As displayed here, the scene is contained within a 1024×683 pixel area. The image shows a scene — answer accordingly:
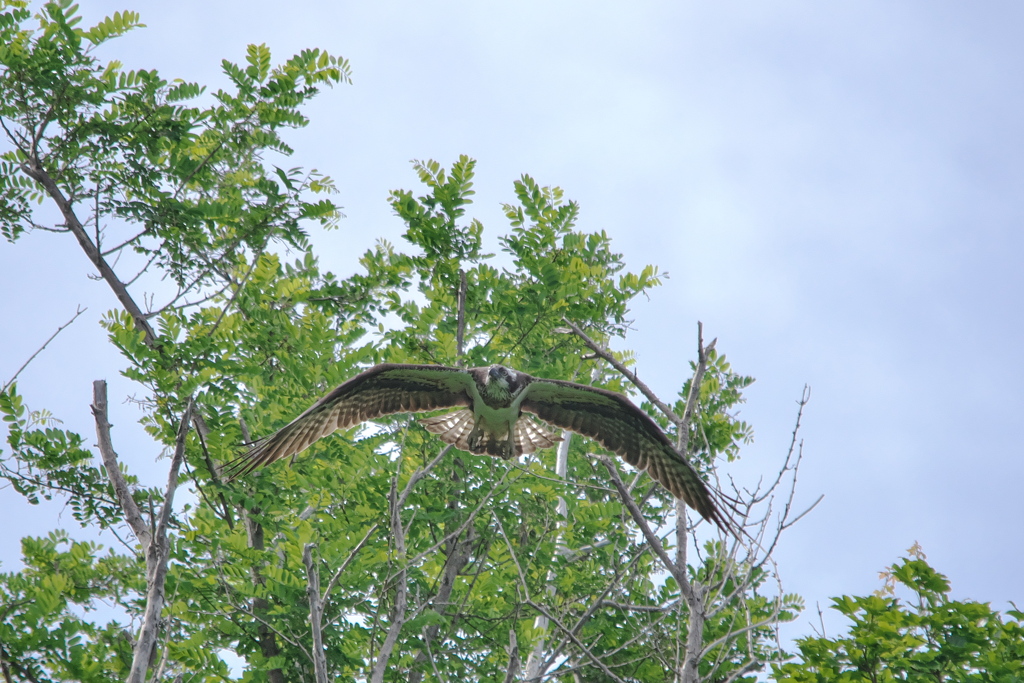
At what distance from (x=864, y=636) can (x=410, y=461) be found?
12.5 feet

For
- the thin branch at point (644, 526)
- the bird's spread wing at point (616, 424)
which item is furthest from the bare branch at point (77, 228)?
the thin branch at point (644, 526)

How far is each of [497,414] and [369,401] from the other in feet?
4.13

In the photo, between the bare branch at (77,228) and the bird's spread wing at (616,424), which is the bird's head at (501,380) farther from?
the bare branch at (77,228)

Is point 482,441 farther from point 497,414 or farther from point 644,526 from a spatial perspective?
point 644,526

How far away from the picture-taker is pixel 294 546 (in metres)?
6.89

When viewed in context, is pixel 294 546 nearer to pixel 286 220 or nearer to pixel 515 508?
pixel 515 508

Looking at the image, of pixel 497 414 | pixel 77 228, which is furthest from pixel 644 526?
pixel 77 228

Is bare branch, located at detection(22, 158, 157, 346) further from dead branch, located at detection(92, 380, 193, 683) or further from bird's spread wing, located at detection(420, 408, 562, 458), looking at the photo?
bird's spread wing, located at detection(420, 408, 562, 458)

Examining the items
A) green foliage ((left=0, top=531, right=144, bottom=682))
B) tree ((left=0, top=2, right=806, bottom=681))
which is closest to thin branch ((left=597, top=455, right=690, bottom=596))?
tree ((left=0, top=2, right=806, bottom=681))

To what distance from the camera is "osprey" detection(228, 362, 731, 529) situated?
7.97 metres

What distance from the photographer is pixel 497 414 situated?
27.3ft

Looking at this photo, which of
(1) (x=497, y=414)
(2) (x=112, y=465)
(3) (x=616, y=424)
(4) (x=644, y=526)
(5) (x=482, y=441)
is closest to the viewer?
(4) (x=644, y=526)

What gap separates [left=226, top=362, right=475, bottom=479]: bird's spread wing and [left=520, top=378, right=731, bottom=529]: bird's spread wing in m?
0.79

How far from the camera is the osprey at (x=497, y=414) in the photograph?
314 inches
